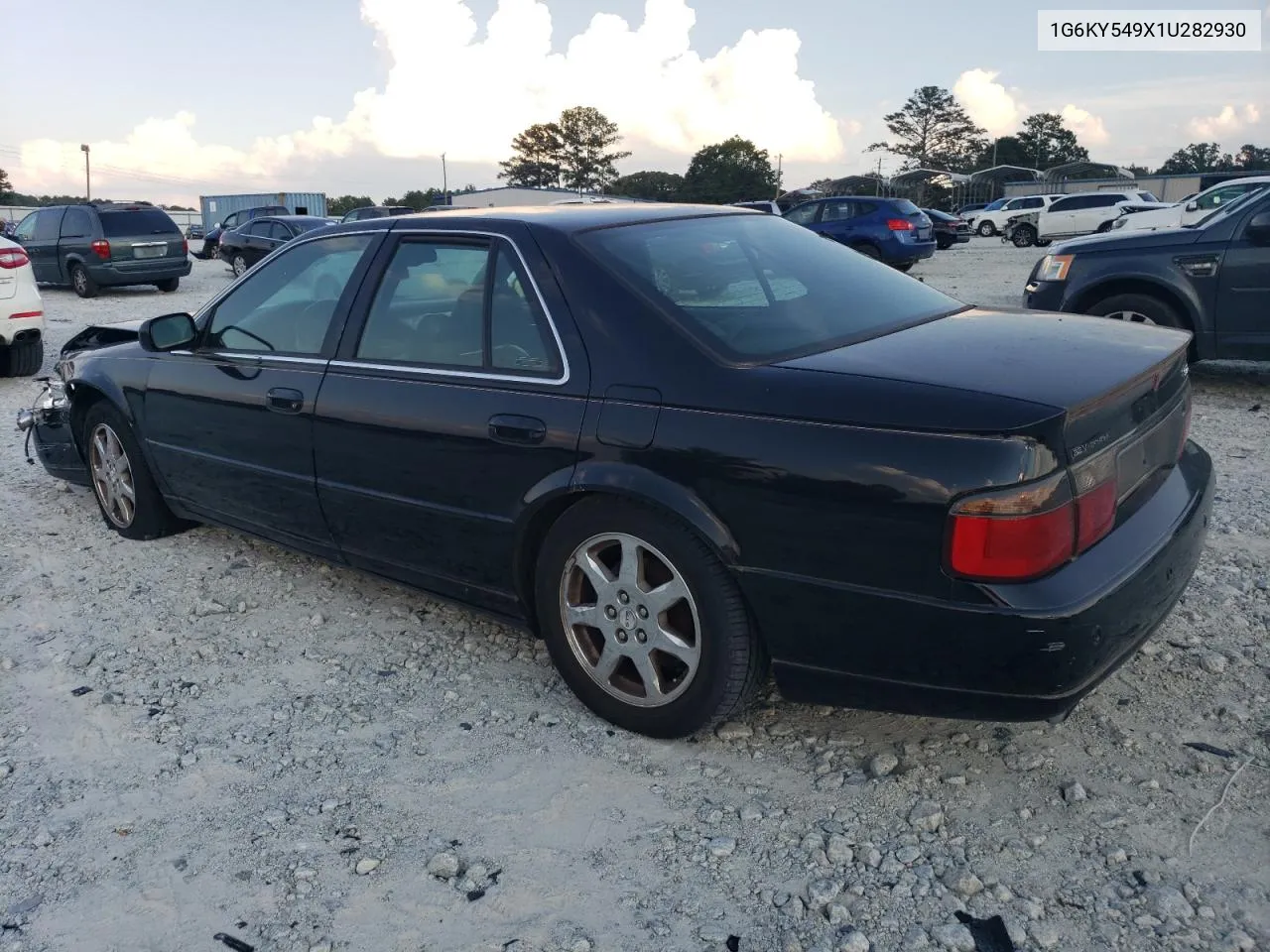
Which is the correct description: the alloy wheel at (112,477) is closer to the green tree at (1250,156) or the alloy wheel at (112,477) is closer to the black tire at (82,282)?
the black tire at (82,282)

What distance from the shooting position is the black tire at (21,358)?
10.3 m

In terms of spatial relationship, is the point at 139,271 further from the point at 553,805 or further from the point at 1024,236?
the point at 1024,236

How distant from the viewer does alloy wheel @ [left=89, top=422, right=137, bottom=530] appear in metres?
5.01

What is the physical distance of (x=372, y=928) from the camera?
7.84ft

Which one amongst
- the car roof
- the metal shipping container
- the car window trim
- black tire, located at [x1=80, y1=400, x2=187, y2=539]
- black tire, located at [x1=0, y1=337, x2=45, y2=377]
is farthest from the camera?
the metal shipping container

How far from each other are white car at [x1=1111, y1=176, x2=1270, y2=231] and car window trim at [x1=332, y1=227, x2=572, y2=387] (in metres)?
9.92

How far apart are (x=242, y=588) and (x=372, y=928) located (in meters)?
2.43

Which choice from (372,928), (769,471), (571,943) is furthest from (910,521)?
(372,928)

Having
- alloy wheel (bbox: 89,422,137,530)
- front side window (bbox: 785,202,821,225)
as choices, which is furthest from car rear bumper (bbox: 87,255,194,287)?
alloy wheel (bbox: 89,422,137,530)

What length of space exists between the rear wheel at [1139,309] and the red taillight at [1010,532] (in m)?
5.76

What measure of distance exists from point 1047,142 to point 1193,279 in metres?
101

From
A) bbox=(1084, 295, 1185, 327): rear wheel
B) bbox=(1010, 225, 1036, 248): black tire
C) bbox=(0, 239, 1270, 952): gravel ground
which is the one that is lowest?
bbox=(0, 239, 1270, 952): gravel ground

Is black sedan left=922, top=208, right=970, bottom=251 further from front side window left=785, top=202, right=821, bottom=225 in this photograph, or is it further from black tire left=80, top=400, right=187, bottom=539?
black tire left=80, top=400, right=187, bottom=539

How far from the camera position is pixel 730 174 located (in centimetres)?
8475
